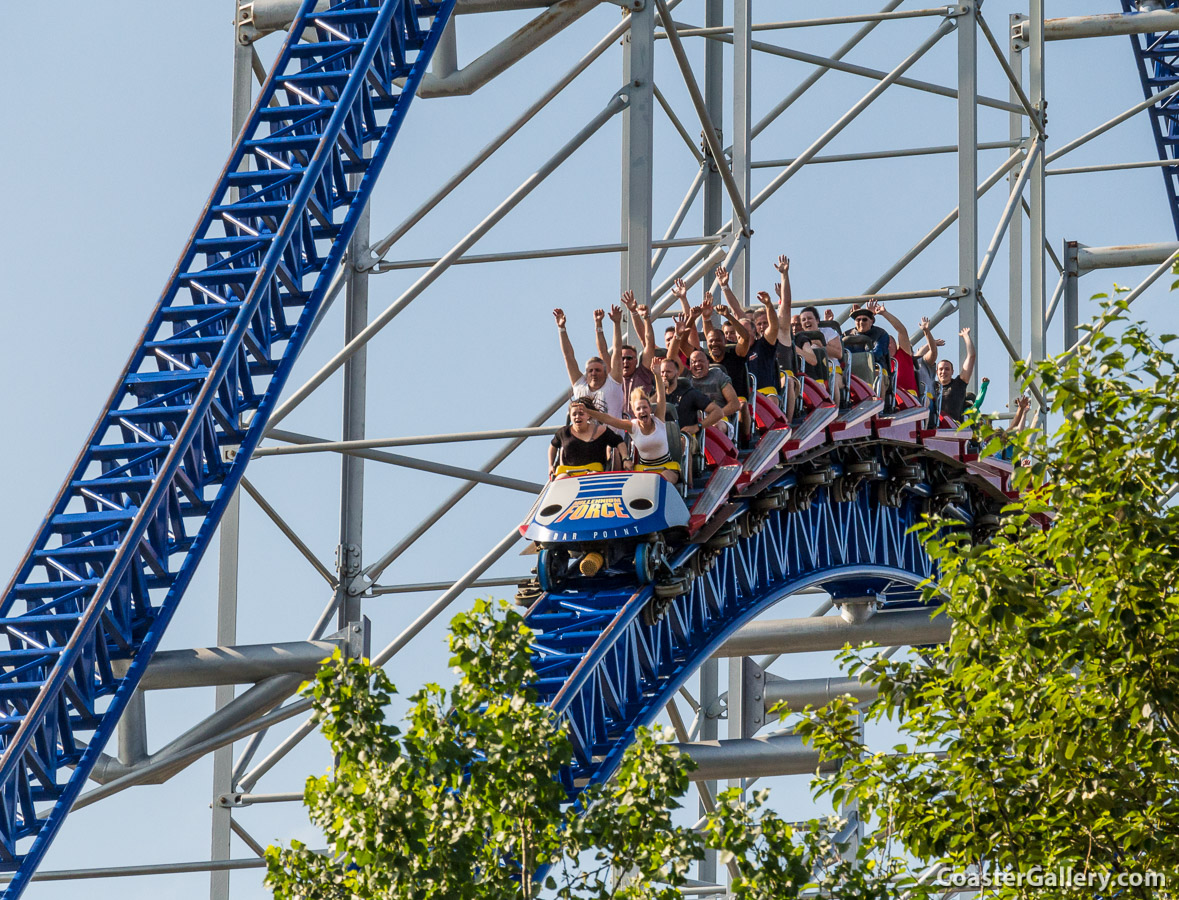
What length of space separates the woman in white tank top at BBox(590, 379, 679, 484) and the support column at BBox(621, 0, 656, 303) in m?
1.75

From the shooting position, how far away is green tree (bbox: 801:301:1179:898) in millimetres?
8383

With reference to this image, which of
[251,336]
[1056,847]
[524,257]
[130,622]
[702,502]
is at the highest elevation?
[524,257]

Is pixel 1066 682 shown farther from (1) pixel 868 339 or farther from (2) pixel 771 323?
(1) pixel 868 339

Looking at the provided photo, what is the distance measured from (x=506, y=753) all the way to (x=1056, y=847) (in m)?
1.98

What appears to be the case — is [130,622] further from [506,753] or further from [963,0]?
[963,0]

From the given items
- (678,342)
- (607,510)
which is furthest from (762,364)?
(607,510)

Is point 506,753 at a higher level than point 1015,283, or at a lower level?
lower

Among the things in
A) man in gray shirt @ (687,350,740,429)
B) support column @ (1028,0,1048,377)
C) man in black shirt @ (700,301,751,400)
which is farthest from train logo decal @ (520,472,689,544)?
support column @ (1028,0,1048,377)

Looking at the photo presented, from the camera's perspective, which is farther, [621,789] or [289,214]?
[289,214]

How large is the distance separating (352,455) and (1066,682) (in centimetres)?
937

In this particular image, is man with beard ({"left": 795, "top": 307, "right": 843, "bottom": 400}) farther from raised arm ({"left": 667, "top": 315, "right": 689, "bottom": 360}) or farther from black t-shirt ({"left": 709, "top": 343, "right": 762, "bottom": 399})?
raised arm ({"left": 667, "top": 315, "right": 689, "bottom": 360})

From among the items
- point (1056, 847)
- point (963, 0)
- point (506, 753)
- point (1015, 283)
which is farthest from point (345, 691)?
point (1015, 283)

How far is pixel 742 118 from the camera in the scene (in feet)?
57.4

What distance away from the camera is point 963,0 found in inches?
789
